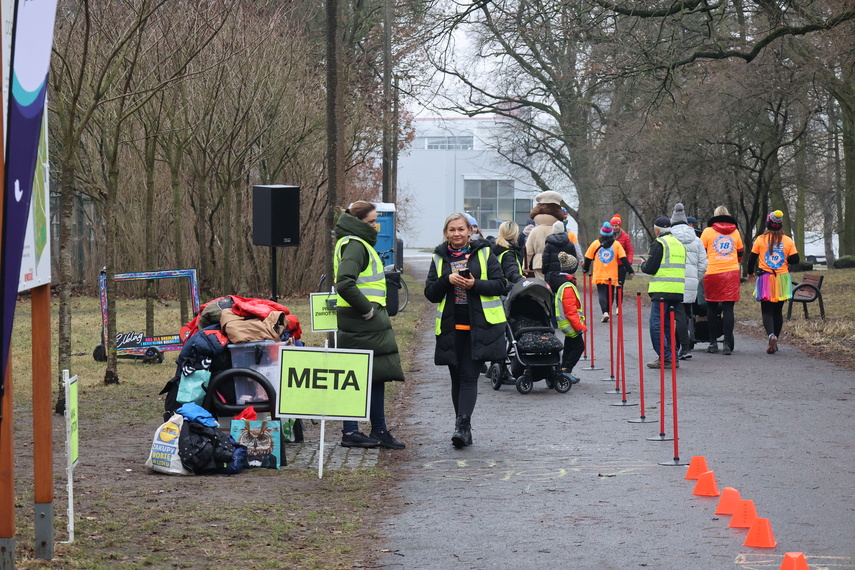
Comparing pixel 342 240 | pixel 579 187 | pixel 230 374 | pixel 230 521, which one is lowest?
pixel 230 521

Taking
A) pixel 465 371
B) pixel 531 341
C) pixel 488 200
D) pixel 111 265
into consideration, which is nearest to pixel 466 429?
pixel 465 371

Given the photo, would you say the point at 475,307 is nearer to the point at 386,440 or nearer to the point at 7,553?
the point at 386,440

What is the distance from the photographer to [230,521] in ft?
22.8

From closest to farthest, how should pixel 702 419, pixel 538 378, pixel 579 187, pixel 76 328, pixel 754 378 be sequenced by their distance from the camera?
pixel 702 419, pixel 538 378, pixel 754 378, pixel 76 328, pixel 579 187

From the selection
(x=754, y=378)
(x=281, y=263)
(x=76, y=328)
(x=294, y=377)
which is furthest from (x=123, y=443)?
(x=281, y=263)

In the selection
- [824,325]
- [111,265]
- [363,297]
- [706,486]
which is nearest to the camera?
[706,486]

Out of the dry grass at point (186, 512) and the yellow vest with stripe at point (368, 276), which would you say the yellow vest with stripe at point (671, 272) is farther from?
the dry grass at point (186, 512)

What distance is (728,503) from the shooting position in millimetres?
7031

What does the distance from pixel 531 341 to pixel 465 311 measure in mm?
3168

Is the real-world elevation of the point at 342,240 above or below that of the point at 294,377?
above

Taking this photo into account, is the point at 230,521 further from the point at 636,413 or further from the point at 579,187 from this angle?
the point at 579,187

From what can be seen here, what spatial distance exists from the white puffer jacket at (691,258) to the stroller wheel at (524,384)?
335 centimetres

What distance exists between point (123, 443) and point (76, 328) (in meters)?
12.7

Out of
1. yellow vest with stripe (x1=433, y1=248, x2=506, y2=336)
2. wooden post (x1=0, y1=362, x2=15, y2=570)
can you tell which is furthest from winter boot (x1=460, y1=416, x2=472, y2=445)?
wooden post (x1=0, y1=362, x2=15, y2=570)
